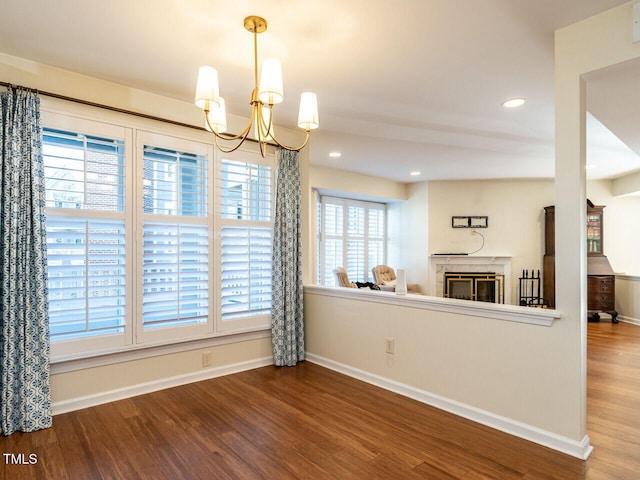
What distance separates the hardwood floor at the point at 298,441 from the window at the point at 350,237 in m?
3.82

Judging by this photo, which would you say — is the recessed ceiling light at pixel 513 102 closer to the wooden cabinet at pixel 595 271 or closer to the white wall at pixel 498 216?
the white wall at pixel 498 216

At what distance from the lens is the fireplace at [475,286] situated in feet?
24.2

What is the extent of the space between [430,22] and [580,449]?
8.99ft

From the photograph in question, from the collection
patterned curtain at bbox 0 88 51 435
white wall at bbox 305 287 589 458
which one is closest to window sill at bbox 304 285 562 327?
white wall at bbox 305 287 589 458

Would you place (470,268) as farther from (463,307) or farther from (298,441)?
(298,441)

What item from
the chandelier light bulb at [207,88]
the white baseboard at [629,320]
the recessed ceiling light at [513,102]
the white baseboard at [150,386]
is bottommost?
the white baseboard at [629,320]

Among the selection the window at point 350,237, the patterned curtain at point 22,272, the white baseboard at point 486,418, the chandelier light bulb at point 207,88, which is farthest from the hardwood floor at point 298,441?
the window at point 350,237

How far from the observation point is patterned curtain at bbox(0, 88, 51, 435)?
100.0 inches

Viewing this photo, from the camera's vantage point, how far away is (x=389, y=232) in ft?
27.7

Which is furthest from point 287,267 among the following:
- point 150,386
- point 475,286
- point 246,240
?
point 475,286

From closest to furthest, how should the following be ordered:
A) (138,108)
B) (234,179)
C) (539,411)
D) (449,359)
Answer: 1. (539,411)
2. (449,359)
3. (138,108)
4. (234,179)

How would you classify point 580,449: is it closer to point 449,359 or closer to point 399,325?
point 449,359

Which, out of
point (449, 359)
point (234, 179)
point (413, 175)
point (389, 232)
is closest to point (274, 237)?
point (234, 179)

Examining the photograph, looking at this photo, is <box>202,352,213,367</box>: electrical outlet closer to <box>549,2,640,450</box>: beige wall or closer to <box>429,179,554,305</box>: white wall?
<box>549,2,640,450</box>: beige wall
